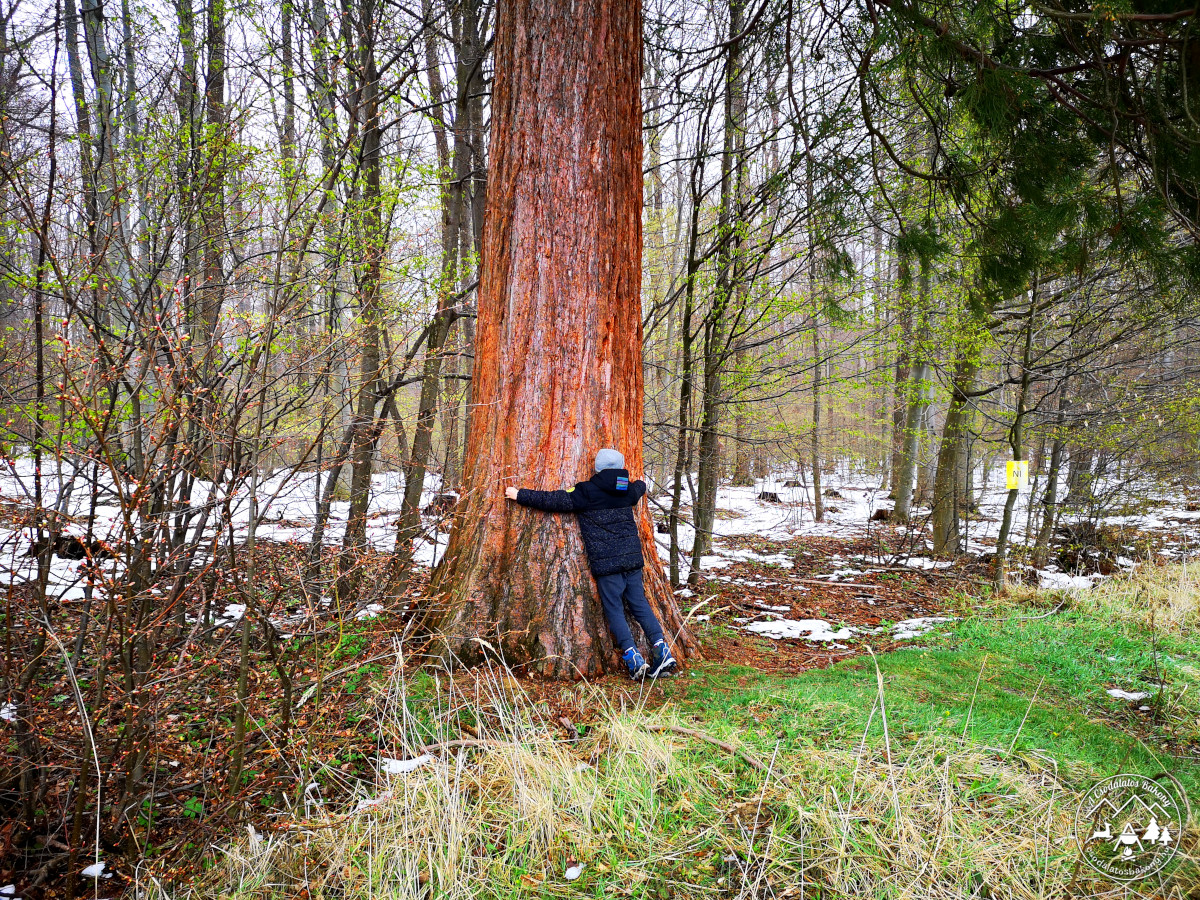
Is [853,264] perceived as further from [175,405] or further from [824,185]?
[175,405]

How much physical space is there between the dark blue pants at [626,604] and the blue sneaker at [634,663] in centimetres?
3

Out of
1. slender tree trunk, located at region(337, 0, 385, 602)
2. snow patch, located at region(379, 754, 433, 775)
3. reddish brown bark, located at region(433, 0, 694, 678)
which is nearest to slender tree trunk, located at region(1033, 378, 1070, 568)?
reddish brown bark, located at region(433, 0, 694, 678)

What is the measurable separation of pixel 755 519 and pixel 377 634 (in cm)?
1039

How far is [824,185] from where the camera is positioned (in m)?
5.04

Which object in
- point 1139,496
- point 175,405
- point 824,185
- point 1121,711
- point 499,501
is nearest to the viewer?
point 175,405

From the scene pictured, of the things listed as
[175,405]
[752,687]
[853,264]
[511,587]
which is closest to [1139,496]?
[853,264]

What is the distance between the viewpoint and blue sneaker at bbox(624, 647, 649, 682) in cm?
342

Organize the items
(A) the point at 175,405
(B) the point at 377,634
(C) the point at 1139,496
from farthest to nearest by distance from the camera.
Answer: (C) the point at 1139,496 → (B) the point at 377,634 → (A) the point at 175,405

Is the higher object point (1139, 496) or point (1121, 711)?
point (1139, 496)

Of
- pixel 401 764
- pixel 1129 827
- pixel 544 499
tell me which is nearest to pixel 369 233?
pixel 544 499

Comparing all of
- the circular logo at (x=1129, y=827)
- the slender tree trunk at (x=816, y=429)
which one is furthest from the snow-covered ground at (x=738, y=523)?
the circular logo at (x=1129, y=827)

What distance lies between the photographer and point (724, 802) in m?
2.24

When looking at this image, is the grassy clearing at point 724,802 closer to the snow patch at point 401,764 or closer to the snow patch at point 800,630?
the snow patch at point 401,764

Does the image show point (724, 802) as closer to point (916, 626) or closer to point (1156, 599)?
point (916, 626)
